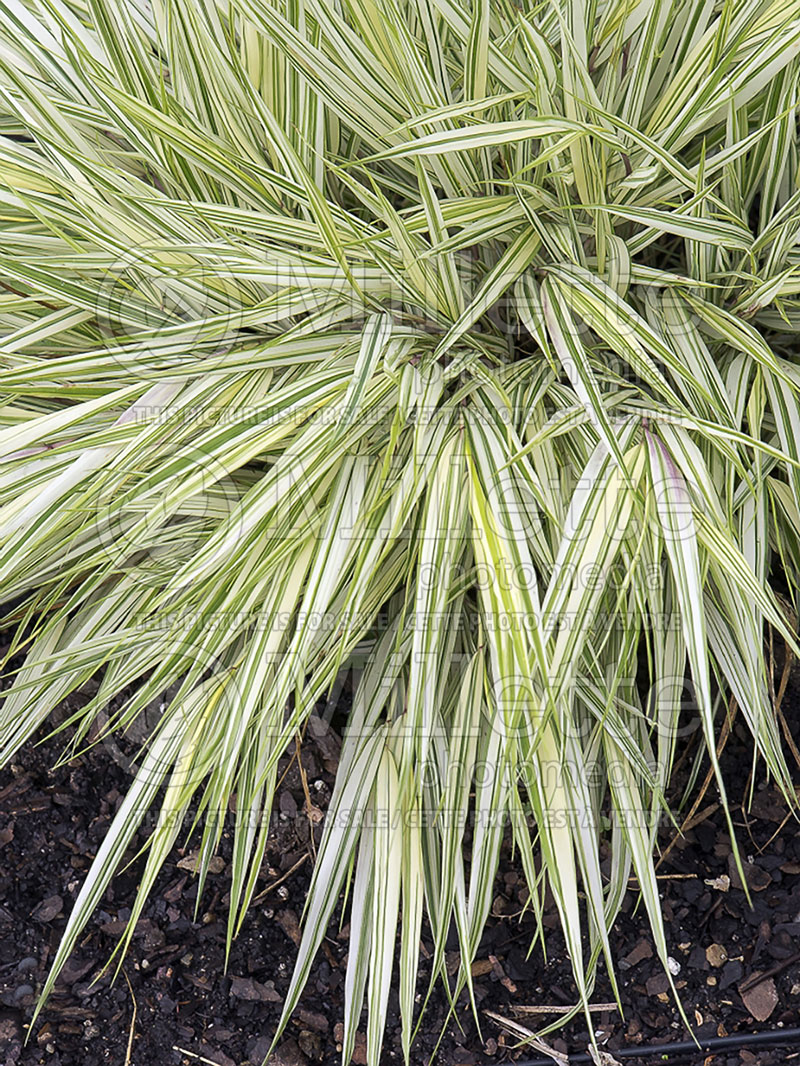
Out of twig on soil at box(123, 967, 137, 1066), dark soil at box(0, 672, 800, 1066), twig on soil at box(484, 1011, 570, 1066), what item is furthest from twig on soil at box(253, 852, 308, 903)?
twig on soil at box(484, 1011, 570, 1066)

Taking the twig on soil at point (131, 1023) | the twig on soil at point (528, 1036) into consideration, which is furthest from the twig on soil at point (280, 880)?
the twig on soil at point (528, 1036)

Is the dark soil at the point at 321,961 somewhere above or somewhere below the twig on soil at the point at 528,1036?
above

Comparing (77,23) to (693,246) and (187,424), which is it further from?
(693,246)

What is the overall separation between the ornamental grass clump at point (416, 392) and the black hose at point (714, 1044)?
0.17m

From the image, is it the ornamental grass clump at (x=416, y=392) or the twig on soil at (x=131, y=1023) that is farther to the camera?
the twig on soil at (x=131, y=1023)

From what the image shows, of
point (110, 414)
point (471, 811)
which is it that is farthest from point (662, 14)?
point (471, 811)

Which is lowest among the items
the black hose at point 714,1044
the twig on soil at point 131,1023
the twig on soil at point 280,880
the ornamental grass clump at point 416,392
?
the black hose at point 714,1044

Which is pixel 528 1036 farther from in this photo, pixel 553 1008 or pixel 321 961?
pixel 321 961

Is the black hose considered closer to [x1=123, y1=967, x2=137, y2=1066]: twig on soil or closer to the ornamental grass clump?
the ornamental grass clump

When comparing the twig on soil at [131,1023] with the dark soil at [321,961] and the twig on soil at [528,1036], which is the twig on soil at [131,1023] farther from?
the twig on soil at [528,1036]

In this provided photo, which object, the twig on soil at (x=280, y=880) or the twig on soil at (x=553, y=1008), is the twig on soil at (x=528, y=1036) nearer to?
the twig on soil at (x=553, y=1008)

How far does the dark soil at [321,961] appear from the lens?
106 cm

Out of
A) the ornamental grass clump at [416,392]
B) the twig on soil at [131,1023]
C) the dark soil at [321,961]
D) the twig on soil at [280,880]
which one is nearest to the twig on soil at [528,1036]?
the dark soil at [321,961]

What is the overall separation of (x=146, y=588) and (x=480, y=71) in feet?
2.09
